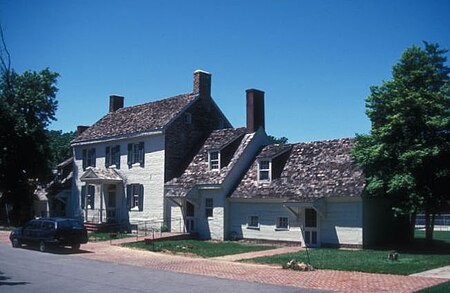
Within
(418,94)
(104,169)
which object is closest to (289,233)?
(418,94)

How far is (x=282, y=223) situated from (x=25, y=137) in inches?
971

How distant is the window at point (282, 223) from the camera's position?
91.6 feet

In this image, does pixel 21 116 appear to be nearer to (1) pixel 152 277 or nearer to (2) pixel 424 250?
(1) pixel 152 277

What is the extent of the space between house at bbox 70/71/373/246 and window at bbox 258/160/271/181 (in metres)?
0.07

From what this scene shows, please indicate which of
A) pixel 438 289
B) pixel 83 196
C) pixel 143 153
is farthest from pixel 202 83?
→ pixel 438 289

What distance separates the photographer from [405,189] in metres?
22.8

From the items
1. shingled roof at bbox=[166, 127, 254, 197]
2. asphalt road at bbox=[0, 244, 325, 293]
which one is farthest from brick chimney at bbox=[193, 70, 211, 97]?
asphalt road at bbox=[0, 244, 325, 293]

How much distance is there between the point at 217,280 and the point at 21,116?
31143 millimetres

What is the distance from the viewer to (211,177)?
104 ft

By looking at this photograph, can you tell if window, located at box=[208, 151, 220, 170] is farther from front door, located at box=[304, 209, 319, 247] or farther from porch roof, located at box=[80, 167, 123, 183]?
porch roof, located at box=[80, 167, 123, 183]

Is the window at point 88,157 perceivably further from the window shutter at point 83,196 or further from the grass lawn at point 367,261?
the grass lawn at point 367,261

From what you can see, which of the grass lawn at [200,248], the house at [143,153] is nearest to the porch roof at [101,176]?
the house at [143,153]

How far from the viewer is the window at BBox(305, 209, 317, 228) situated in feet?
88.1

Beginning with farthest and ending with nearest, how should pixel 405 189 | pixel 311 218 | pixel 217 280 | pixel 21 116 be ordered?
pixel 21 116 < pixel 311 218 < pixel 405 189 < pixel 217 280
